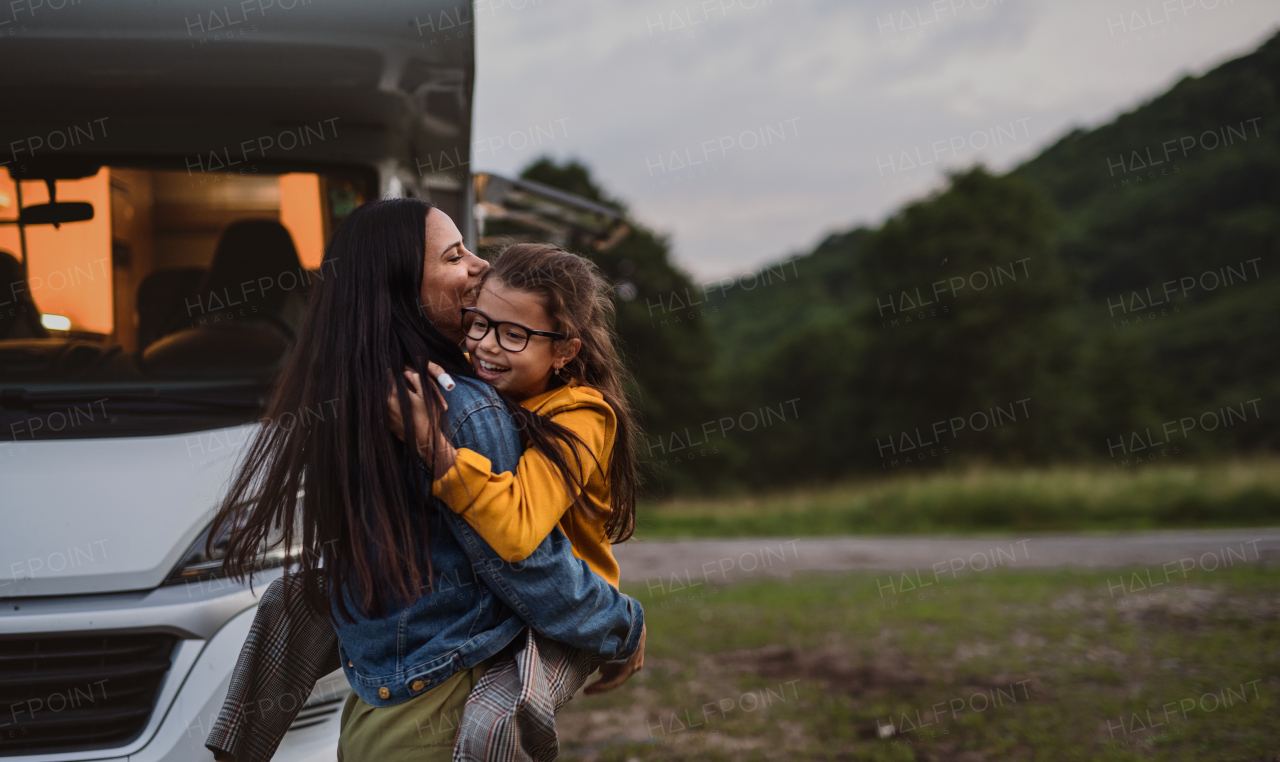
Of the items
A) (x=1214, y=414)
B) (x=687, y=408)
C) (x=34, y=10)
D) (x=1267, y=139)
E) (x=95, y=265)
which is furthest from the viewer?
(x=1267, y=139)

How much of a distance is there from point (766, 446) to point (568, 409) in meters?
43.4

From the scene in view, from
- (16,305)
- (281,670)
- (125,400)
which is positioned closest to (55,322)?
(16,305)

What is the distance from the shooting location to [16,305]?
9.90 ft

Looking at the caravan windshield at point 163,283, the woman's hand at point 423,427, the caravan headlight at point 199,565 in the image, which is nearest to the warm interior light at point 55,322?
the caravan windshield at point 163,283

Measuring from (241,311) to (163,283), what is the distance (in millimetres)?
292

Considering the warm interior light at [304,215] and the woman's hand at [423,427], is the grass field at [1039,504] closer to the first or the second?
the warm interior light at [304,215]

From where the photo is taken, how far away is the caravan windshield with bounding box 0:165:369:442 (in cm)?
294

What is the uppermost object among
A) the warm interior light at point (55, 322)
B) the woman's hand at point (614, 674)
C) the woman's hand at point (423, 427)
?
the warm interior light at point (55, 322)

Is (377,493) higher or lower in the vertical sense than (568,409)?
lower

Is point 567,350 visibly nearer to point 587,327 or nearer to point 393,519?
point 587,327

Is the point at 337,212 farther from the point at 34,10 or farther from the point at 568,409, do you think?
the point at 568,409

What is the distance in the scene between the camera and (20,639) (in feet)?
7.19

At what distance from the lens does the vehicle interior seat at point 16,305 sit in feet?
9.82

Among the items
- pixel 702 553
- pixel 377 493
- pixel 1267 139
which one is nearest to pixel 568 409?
pixel 377 493
